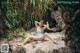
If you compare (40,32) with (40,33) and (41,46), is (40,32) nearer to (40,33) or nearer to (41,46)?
(40,33)

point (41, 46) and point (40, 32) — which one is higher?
point (40, 32)

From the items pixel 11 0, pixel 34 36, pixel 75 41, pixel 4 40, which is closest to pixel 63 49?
pixel 75 41

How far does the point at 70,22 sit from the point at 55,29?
92 centimetres

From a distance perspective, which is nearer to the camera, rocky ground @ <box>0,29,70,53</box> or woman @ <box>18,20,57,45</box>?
rocky ground @ <box>0,29,70,53</box>

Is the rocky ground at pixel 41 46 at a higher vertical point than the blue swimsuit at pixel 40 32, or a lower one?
lower

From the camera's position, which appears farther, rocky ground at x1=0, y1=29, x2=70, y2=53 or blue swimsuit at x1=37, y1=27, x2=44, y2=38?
blue swimsuit at x1=37, y1=27, x2=44, y2=38

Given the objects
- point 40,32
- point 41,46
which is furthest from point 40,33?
point 41,46

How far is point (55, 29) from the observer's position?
4.10 meters

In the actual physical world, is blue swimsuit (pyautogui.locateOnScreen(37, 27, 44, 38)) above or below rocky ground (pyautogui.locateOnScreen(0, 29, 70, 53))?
above

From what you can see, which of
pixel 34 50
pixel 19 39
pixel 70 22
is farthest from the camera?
pixel 19 39

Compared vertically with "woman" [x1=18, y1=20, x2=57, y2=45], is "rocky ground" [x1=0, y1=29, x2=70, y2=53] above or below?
below

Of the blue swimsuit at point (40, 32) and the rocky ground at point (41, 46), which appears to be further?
the blue swimsuit at point (40, 32)

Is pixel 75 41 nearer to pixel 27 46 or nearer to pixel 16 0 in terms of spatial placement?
pixel 27 46

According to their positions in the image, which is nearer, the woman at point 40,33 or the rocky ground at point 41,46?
the rocky ground at point 41,46
